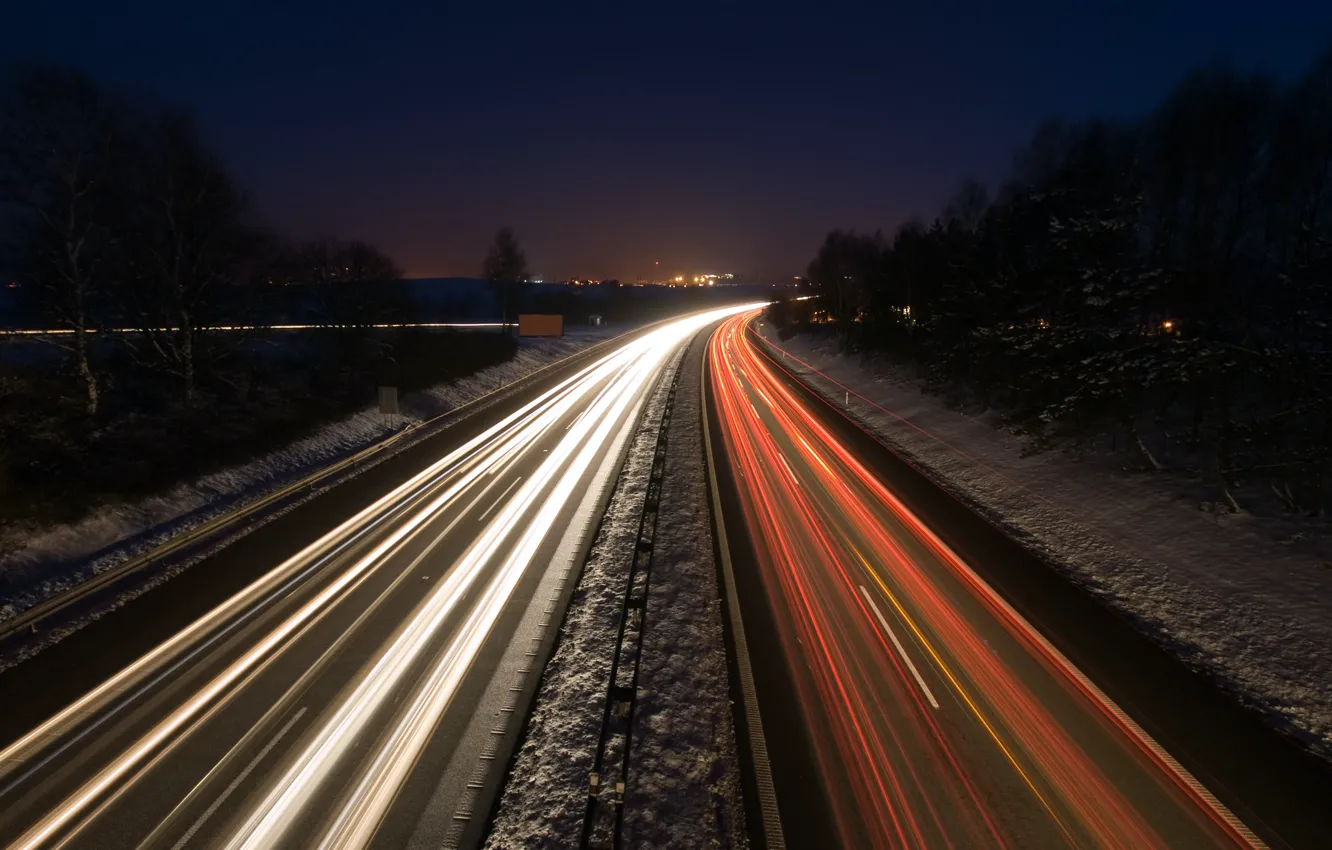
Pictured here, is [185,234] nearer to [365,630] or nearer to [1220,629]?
[365,630]

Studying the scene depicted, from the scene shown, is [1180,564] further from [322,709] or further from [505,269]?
[505,269]

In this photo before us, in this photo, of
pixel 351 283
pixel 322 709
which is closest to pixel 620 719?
pixel 322 709

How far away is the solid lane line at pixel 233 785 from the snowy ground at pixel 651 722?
10.1 feet

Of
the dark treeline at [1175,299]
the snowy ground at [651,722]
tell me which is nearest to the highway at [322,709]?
→ the snowy ground at [651,722]

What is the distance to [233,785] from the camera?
690cm

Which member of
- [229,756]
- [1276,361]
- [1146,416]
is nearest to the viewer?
[229,756]

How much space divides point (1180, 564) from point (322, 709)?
643 inches

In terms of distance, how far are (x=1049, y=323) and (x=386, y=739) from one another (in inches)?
831

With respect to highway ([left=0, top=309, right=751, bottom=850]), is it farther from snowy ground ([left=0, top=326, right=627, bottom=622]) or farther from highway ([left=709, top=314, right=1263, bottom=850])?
highway ([left=709, top=314, right=1263, bottom=850])

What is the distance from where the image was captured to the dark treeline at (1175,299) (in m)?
13.3

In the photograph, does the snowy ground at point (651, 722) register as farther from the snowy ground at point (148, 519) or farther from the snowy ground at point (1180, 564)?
the snowy ground at point (148, 519)

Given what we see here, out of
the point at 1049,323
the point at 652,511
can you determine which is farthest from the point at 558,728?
the point at 1049,323

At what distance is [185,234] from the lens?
65.2ft

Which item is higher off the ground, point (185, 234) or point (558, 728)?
point (185, 234)
